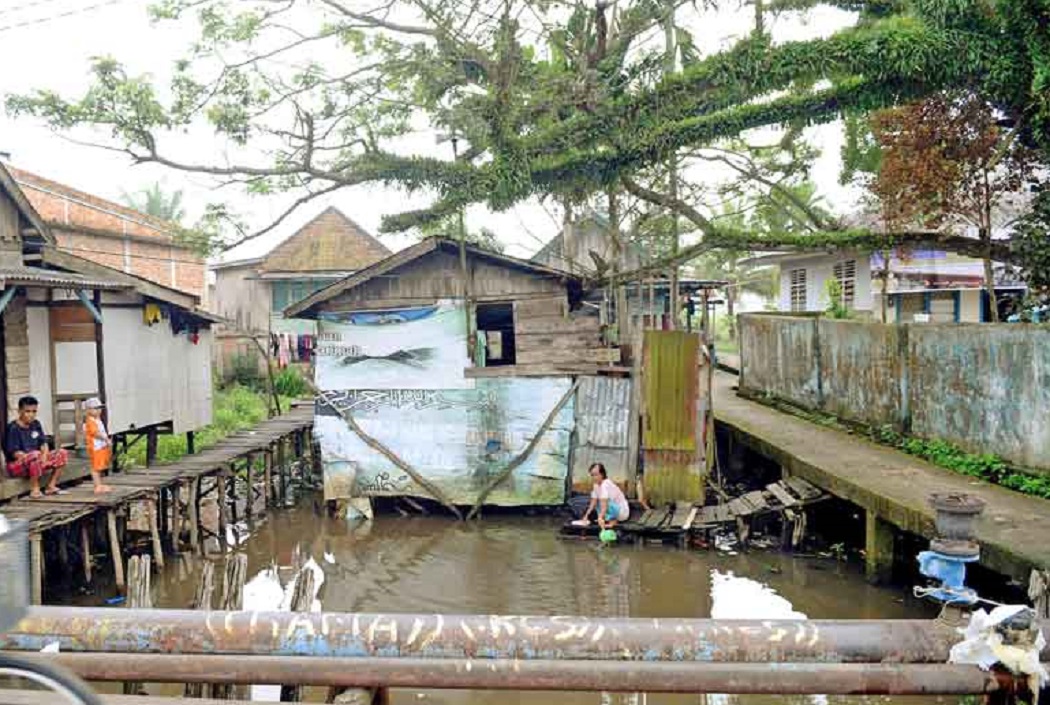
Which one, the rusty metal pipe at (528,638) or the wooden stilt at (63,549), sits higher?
the rusty metal pipe at (528,638)

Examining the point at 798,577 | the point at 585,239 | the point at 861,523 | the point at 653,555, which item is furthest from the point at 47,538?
the point at 585,239

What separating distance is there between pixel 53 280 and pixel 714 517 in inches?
375

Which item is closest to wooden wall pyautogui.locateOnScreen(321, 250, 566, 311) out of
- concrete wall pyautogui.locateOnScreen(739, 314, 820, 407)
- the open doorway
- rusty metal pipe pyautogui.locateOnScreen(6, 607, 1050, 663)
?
the open doorway

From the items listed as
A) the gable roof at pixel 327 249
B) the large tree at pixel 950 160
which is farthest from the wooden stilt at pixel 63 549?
the gable roof at pixel 327 249

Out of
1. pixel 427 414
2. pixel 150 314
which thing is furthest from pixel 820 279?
pixel 150 314

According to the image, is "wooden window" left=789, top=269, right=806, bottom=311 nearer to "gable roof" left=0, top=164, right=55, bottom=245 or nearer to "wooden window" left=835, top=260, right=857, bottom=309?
"wooden window" left=835, top=260, right=857, bottom=309

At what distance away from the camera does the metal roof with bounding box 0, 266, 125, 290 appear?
9.51 m

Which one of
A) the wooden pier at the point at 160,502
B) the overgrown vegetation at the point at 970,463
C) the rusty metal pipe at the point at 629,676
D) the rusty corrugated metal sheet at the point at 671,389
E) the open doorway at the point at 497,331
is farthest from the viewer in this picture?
the open doorway at the point at 497,331

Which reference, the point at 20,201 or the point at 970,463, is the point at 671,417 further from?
the point at 20,201

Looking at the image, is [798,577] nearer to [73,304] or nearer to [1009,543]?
[1009,543]

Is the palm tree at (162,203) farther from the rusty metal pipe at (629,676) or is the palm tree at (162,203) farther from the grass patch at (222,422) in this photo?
the rusty metal pipe at (629,676)

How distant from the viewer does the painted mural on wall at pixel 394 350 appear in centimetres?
1413

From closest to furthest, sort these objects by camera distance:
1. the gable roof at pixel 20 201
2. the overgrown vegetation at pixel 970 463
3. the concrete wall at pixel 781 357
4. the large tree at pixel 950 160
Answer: the overgrown vegetation at pixel 970 463 < the gable roof at pixel 20 201 < the large tree at pixel 950 160 < the concrete wall at pixel 781 357

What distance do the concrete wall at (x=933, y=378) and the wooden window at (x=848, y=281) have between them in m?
5.48
